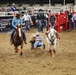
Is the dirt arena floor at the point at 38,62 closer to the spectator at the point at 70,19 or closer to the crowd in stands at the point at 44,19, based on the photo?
the crowd in stands at the point at 44,19

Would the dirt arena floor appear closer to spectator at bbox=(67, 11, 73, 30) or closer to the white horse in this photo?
the white horse

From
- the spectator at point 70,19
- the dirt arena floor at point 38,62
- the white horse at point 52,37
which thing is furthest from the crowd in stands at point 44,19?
the white horse at point 52,37

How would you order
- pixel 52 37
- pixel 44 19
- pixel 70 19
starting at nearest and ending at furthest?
pixel 52 37 → pixel 44 19 → pixel 70 19

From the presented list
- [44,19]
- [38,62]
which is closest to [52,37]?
[38,62]

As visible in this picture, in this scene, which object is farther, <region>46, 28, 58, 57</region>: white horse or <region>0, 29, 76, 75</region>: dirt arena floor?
<region>46, 28, 58, 57</region>: white horse

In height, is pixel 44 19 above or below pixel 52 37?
below

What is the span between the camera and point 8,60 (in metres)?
12.6

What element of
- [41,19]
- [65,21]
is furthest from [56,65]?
[65,21]

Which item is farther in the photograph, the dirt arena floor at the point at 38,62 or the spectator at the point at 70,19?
the spectator at the point at 70,19

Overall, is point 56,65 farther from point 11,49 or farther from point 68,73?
point 11,49

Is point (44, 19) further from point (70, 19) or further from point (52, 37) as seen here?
point (52, 37)

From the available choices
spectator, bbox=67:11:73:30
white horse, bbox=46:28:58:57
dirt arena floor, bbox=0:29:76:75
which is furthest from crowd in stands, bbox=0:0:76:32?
white horse, bbox=46:28:58:57

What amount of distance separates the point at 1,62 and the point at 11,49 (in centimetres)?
350

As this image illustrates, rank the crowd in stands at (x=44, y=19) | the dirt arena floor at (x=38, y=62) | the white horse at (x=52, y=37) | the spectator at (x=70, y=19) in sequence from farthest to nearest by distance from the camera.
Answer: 1. the spectator at (x=70, y=19)
2. the crowd in stands at (x=44, y=19)
3. the white horse at (x=52, y=37)
4. the dirt arena floor at (x=38, y=62)
